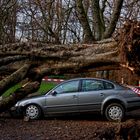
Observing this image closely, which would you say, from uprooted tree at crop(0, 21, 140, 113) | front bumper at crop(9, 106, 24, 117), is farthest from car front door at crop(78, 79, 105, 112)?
uprooted tree at crop(0, 21, 140, 113)

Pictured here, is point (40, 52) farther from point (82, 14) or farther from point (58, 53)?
point (82, 14)

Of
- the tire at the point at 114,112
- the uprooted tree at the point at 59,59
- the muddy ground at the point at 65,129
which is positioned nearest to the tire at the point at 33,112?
the muddy ground at the point at 65,129

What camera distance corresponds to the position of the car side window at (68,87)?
1759 cm

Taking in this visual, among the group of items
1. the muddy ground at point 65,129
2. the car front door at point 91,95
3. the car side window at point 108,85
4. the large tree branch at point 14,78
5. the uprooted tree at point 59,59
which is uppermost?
the uprooted tree at point 59,59

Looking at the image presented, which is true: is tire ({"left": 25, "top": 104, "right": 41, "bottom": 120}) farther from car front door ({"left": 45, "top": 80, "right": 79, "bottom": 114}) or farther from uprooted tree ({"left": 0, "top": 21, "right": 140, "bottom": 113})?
uprooted tree ({"left": 0, "top": 21, "right": 140, "bottom": 113})

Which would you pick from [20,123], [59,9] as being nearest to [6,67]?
[20,123]

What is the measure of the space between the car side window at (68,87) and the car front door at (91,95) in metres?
0.23

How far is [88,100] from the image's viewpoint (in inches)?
688

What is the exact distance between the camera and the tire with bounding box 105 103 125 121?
17656 mm

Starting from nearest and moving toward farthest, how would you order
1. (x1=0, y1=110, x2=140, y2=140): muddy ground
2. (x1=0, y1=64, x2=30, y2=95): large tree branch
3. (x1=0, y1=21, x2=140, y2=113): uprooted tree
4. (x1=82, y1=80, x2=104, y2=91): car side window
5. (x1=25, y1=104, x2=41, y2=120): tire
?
(x1=0, y1=21, x2=140, y2=113): uprooted tree → (x1=0, y1=64, x2=30, y2=95): large tree branch → (x1=0, y1=110, x2=140, y2=140): muddy ground → (x1=82, y1=80, x2=104, y2=91): car side window → (x1=25, y1=104, x2=41, y2=120): tire

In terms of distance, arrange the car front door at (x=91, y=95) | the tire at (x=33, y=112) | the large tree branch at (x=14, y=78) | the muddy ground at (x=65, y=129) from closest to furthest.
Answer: the large tree branch at (x=14, y=78) < the muddy ground at (x=65, y=129) < the car front door at (x=91, y=95) < the tire at (x=33, y=112)

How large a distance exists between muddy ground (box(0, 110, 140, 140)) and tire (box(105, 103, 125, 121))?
29 cm

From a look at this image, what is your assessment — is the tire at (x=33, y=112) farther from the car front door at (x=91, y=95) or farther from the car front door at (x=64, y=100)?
the car front door at (x=91, y=95)

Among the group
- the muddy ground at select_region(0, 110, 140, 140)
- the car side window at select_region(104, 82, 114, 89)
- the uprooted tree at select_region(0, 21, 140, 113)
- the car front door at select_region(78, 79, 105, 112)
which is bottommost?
the muddy ground at select_region(0, 110, 140, 140)
